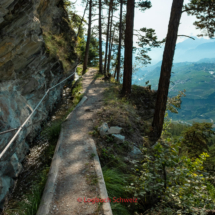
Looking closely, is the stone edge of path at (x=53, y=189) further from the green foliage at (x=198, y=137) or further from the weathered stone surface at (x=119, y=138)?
the green foliage at (x=198, y=137)

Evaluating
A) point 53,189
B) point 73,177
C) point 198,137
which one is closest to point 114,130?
point 73,177

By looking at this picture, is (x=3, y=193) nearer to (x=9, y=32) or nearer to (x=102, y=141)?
(x=102, y=141)

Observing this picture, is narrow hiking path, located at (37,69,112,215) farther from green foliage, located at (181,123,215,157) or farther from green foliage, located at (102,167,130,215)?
green foliage, located at (181,123,215,157)

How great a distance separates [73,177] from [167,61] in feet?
17.3

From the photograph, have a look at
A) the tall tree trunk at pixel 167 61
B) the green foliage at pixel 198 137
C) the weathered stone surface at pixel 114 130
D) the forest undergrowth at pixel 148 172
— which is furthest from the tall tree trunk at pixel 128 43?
the green foliage at pixel 198 137

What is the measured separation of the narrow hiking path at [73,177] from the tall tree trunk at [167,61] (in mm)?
2884

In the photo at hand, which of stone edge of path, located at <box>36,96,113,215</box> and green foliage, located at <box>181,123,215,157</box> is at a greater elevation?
stone edge of path, located at <box>36,96,113,215</box>

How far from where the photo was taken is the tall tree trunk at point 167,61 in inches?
233

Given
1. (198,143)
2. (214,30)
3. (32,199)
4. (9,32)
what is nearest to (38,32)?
(9,32)

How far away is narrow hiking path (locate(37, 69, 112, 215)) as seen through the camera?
2.87m

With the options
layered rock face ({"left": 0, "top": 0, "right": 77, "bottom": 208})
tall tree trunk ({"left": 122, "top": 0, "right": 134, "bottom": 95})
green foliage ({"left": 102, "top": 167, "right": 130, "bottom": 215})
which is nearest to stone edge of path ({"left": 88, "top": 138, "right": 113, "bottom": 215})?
green foliage ({"left": 102, "top": 167, "right": 130, "bottom": 215})

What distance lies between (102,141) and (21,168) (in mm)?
2662

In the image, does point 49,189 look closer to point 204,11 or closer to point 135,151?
point 135,151

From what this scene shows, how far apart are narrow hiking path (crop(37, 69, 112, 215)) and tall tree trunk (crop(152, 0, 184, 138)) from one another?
9.46ft
